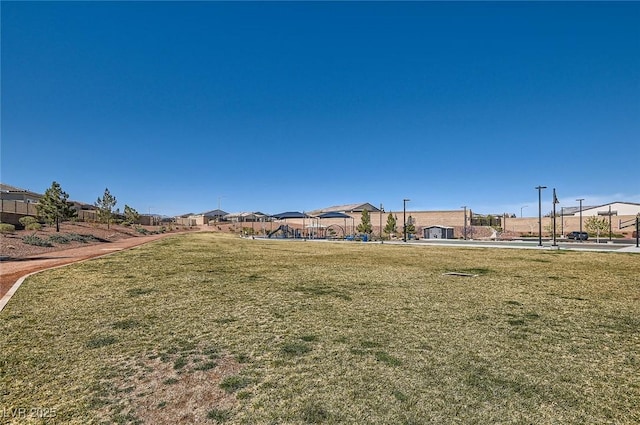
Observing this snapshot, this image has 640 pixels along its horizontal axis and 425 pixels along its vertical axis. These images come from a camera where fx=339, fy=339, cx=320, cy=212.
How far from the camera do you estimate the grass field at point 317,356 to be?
3400 mm

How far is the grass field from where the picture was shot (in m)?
3.40

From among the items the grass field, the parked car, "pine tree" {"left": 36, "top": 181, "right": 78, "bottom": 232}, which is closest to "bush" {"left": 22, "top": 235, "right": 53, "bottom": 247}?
"pine tree" {"left": 36, "top": 181, "right": 78, "bottom": 232}

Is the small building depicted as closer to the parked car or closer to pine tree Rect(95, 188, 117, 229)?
the parked car

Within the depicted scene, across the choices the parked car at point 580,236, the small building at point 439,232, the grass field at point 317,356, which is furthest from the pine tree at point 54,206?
the parked car at point 580,236

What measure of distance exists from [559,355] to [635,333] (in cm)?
219

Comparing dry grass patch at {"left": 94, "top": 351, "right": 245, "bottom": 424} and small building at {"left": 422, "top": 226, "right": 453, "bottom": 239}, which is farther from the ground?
small building at {"left": 422, "top": 226, "right": 453, "bottom": 239}

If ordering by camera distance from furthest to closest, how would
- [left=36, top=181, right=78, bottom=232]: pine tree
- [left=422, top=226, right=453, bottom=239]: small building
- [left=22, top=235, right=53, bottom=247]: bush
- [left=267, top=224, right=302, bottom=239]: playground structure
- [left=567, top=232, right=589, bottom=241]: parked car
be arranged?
[left=267, top=224, right=302, bottom=239]: playground structure → [left=422, top=226, right=453, bottom=239]: small building → [left=567, top=232, right=589, bottom=241]: parked car → [left=36, top=181, right=78, bottom=232]: pine tree → [left=22, top=235, right=53, bottom=247]: bush

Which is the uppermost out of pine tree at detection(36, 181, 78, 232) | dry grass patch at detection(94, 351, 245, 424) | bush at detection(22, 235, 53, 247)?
pine tree at detection(36, 181, 78, 232)

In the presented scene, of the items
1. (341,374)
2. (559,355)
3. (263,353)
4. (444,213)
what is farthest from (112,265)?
(444,213)

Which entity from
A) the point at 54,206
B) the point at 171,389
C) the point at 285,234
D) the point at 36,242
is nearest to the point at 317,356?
the point at 171,389

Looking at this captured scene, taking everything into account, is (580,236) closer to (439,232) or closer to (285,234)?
(439,232)

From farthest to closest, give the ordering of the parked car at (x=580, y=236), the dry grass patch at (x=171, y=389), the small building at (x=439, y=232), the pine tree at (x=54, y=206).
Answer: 1. the small building at (x=439, y=232)
2. the parked car at (x=580, y=236)
3. the pine tree at (x=54, y=206)
4. the dry grass patch at (x=171, y=389)

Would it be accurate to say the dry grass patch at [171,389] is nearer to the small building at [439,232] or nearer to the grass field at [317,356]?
the grass field at [317,356]

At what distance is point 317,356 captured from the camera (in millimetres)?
4691
